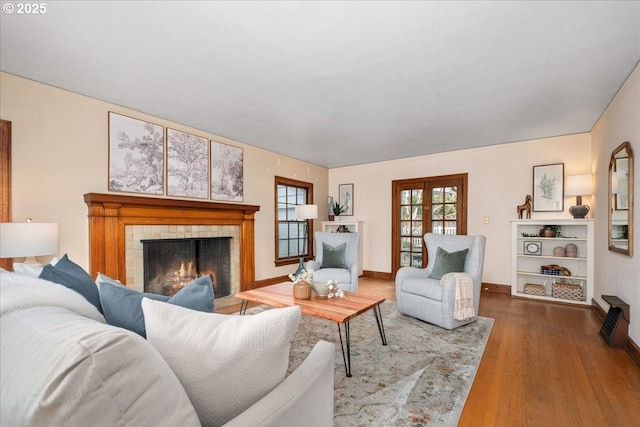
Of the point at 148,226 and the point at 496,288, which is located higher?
the point at 148,226

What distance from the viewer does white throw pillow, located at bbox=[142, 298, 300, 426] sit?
29.2 inches

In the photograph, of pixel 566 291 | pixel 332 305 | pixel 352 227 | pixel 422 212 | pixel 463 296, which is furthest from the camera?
pixel 352 227

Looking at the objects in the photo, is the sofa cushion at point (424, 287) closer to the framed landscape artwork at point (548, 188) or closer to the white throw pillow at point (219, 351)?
the framed landscape artwork at point (548, 188)

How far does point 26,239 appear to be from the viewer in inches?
87.0

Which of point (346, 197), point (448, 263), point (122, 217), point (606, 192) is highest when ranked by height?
point (346, 197)

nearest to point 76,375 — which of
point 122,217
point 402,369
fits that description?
point 402,369

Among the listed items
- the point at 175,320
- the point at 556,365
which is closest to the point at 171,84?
the point at 175,320

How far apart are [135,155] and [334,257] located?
9.24 feet

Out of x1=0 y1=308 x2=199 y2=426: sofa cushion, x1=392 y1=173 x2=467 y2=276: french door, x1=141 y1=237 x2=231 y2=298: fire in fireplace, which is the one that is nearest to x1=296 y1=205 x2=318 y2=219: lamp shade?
x1=141 y1=237 x2=231 y2=298: fire in fireplace

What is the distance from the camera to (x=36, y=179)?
270 centimetres

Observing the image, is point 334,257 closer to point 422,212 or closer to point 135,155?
point 422,212

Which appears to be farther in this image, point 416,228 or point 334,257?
point 416,228

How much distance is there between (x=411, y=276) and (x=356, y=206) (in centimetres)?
298

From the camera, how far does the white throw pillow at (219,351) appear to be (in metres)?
0.74
